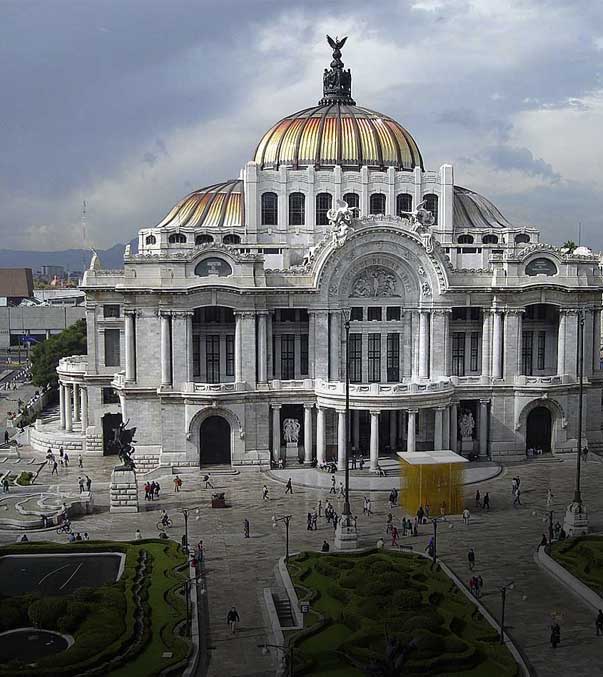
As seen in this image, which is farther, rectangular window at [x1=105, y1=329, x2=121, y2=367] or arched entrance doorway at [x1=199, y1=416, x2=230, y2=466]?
rectangular window at [x1=105, y1=329, x2=121, y2=367]

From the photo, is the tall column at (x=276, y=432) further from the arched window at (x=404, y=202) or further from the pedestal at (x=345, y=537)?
the pedestal at (x=345, y=537)

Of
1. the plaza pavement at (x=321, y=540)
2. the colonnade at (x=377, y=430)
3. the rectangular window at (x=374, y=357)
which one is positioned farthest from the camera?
the rectangular window at (x=374, y=357)

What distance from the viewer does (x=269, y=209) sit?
8888cm

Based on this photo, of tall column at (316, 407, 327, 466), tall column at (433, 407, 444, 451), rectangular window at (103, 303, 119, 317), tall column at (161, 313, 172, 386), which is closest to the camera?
tall column at (316, 407, 327, 466)

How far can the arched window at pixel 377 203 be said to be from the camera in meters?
89.3

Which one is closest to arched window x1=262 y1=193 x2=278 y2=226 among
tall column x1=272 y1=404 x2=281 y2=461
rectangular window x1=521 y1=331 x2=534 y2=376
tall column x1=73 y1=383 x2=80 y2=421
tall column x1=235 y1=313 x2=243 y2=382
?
tall column x1=235 y1=313 x2=243 y2=382

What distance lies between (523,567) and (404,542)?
8.11 metres

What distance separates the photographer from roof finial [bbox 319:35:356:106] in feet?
323

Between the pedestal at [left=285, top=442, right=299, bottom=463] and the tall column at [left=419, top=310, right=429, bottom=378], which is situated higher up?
the tall column at [left=419, top=310, right=429, bottom=378]

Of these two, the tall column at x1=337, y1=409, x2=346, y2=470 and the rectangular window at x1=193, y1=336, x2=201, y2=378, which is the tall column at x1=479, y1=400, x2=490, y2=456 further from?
the rectangular window at x1=193, y1=336, x2=201, y2=378

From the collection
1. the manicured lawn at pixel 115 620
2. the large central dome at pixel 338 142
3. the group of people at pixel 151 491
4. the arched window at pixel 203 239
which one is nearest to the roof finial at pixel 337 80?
the large central dome at pixel 338 142

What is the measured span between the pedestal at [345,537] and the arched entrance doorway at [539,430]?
108 ft

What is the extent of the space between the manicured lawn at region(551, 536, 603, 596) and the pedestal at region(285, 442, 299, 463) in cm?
2996

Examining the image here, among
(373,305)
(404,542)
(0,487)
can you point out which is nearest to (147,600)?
(404,542)
